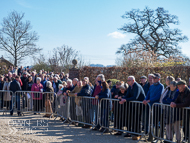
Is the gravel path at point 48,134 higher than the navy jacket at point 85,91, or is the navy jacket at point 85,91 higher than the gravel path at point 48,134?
the navy jacket at point 85,91

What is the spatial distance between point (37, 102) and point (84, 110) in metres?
3.49

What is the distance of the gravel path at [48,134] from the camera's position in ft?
23.6

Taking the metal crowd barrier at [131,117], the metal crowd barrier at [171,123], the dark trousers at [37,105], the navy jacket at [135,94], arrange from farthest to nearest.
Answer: the dark trousers at [37,105] → the navy jacket at [135,94] → the metal crowd barrier at [131,117] → the metal crowd barrier at [171,123]

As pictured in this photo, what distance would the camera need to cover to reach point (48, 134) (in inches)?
314

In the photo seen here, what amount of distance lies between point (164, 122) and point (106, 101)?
7.58 feet

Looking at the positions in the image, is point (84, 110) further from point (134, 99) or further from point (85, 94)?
point (134, 99)

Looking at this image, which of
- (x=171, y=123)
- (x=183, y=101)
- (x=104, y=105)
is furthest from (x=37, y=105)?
(x=183, y=101)

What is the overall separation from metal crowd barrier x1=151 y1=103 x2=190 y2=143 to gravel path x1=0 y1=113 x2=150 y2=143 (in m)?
0.97

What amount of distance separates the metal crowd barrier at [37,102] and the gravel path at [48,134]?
1605 mm

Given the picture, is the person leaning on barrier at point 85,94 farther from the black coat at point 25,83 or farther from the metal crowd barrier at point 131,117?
the black coat at point 25,83

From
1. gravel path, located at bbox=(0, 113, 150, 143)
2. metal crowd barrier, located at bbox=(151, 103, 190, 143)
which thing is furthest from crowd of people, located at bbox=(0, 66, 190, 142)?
gravel path, located at bbox=(0, 113, 150, 143)

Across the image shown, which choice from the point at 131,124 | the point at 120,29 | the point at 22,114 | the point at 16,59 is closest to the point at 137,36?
the point at 120,29

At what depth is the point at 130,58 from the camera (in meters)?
21.5

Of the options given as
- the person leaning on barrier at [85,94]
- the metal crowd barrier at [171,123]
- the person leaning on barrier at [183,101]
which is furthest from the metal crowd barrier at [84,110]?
the person leaning on barrier at [183,101]
